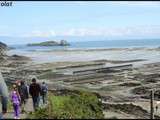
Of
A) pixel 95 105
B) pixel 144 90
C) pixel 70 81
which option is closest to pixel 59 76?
pixel 70 81

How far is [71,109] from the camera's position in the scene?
21.8m

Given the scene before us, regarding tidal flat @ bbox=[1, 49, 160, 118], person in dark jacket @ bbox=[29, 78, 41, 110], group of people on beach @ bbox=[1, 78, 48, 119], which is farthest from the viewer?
tidal flat @ bbox=[1, 49, 160, 118]

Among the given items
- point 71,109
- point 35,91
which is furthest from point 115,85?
point 35,91

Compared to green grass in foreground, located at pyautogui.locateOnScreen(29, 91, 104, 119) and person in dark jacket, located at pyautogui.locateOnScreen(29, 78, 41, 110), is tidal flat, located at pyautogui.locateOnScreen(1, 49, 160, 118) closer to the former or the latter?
green grass in foreground, located at pyautogui.locateOnScreen(29, 91, 104, 119)

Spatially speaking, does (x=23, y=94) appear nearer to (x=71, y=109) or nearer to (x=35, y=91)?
(x=35, y=91)

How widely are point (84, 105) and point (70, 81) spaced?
103 ft

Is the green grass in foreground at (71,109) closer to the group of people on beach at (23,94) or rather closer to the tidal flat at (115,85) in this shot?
the group of people on beach at (23,94)

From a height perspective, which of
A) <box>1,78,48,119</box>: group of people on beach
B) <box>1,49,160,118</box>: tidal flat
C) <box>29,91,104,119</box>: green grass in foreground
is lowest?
<box>1,49,160,118</box>: tidal flat

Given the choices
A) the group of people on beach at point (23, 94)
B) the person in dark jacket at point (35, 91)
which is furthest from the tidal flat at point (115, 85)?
the person in dark jacket at point (35, 91)

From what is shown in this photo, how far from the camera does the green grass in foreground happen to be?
19.0 m

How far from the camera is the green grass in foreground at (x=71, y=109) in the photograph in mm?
18953

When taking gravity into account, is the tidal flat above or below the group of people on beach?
below

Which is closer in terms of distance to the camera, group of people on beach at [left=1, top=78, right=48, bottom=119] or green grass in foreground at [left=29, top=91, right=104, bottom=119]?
group of people on beach at [left=1, top=78, right=48, bottom=119]

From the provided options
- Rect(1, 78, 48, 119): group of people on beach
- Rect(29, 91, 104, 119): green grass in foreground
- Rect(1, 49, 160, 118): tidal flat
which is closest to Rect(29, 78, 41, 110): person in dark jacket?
Rect(1, 78, 48, 119): group of people on beach
